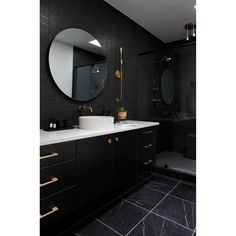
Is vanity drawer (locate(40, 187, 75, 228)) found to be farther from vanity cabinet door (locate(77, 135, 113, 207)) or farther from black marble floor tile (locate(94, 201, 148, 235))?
black marble floor tile (locate(94, 201, 148, 235))

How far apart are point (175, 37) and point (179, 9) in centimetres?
110

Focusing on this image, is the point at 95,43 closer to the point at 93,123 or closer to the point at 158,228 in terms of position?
the point at 93,123

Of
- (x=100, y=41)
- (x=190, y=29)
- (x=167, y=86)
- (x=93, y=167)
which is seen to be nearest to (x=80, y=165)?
(x=93, y=167)

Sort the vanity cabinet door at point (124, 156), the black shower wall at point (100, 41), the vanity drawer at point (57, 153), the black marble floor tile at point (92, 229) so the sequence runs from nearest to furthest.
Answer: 1. the vanity drawer at point (57, 153)
2. the black marble floor tile at point (92, 229)
3. the black shower wall at point (100, 41)
4. the vanity cabinet door at point (124, 156)

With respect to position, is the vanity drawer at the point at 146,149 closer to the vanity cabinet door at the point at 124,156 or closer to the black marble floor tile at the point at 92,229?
the vanity cabinet door at the point at 124,156

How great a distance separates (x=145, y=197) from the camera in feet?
6.94

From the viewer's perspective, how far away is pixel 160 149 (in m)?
3.46

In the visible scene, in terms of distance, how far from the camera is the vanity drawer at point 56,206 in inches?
50.1

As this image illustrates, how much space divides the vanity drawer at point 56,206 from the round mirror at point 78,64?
1052mm

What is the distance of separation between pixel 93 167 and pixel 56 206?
44cm

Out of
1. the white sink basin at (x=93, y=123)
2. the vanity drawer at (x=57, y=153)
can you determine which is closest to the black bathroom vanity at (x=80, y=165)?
the vanity drawer at (x=57, y=153)

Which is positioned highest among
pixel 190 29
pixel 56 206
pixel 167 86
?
pixel 190 29
